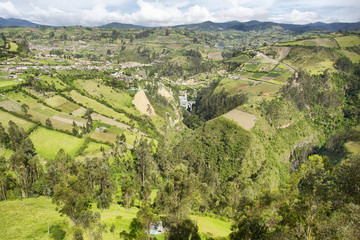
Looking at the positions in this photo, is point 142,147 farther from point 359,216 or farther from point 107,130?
point 359,216

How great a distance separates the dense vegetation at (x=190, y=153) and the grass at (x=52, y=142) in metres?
0.56

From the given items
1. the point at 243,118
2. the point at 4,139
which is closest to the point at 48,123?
the point at 4,139

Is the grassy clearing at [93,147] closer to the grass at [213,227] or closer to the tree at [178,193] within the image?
the grass at [213,227]

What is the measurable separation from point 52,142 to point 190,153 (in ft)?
175

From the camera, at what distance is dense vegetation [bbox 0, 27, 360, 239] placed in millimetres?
20703

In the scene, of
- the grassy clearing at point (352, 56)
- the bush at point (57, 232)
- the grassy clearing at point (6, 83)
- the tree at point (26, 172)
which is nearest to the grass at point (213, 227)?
the bush at point (57, 232)

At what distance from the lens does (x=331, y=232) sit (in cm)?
1516

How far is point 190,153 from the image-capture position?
83750mm

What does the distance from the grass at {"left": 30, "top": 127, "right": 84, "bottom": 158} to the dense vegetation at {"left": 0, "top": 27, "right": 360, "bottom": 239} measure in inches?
Answer: 21.9

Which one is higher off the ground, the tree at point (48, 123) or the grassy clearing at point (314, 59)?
the grassy clearing at point (314, 59)

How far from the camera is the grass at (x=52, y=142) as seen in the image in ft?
223

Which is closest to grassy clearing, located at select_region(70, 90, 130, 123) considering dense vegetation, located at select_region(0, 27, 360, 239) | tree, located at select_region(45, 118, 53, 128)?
dense vegetation, located at select_region(0, 27, 360, 239)

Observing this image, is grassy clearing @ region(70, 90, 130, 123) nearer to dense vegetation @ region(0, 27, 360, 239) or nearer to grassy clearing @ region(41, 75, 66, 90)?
dense vegetation @ region(0, 27, 360, 239)

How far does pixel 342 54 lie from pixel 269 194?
217621mm
